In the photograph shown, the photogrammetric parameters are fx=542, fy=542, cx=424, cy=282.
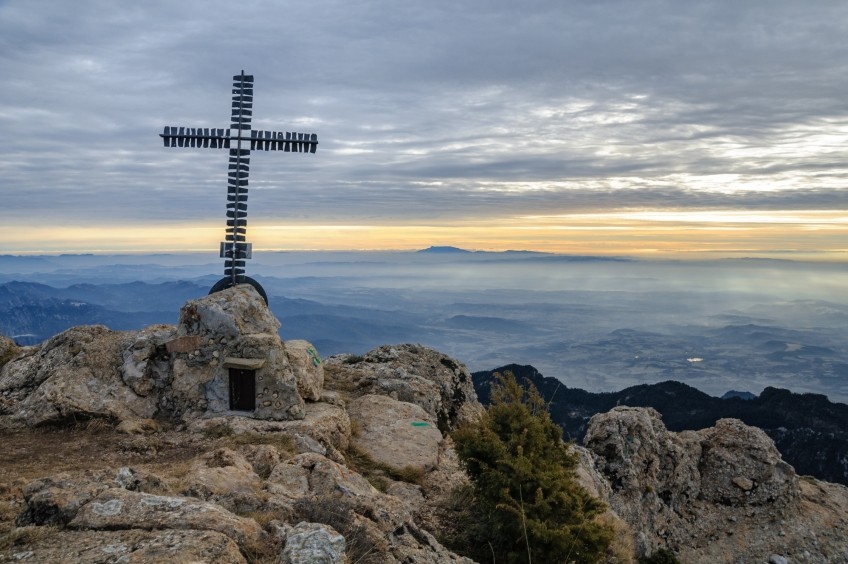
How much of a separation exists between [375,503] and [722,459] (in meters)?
24.0

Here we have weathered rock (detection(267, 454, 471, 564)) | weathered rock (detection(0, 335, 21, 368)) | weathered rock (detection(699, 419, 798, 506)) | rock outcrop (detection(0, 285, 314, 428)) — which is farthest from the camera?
weathered rock (detection(699, 419, 798, 506))

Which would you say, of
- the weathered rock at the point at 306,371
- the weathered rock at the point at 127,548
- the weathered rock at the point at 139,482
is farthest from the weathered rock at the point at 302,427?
the weathered rock at the point at 127,548

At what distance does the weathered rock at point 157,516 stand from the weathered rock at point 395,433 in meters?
9.18

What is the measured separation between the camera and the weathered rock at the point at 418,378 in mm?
22609

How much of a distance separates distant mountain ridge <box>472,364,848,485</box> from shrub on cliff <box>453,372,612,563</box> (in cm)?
2849

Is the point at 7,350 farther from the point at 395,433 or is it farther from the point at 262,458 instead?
the point at 395,433

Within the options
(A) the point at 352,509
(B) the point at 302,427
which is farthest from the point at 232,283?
(A) the point at 352,509

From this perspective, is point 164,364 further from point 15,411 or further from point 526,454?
point 526,454

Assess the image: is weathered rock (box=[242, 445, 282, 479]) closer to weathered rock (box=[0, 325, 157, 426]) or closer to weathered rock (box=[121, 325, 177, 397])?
weathered rock (box=[0, 325, 157, 426])

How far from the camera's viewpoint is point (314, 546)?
23.7 feet

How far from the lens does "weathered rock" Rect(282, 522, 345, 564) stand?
7027 mm

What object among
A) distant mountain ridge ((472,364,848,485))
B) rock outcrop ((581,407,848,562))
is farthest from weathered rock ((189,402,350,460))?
distant mountain ridge ((472,364,848,485))

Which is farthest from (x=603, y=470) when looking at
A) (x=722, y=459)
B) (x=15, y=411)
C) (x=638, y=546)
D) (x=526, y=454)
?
(x=15, y=411)

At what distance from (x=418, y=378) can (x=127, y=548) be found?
17.4 m
